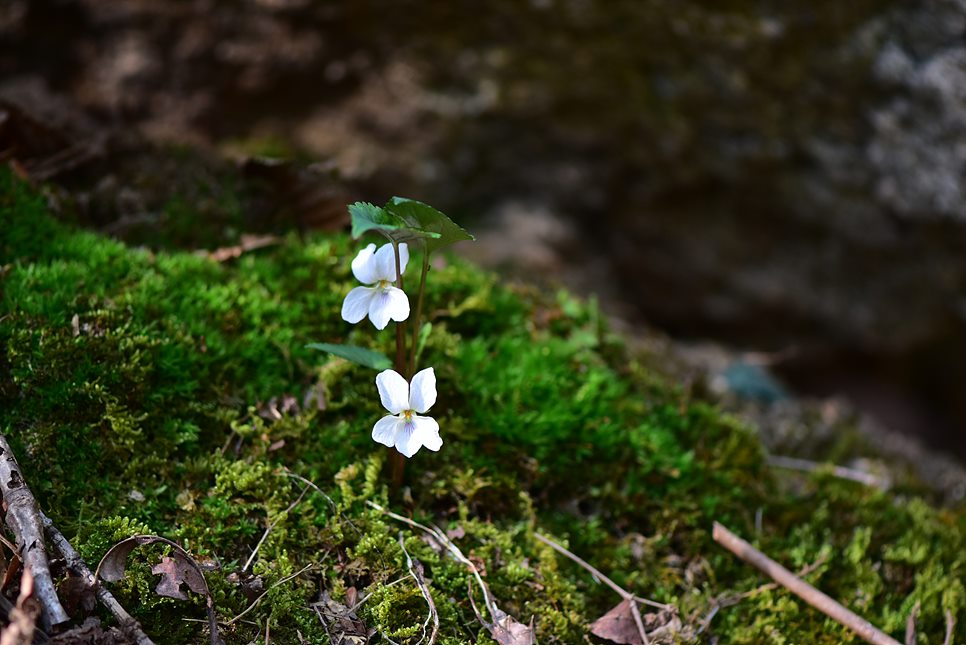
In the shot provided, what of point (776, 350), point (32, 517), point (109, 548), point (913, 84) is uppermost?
point (913, 84)

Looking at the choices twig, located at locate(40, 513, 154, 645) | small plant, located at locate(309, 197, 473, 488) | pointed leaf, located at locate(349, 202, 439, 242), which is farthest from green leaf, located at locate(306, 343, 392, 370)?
twig, located at locate(40, 513, 154, 645)

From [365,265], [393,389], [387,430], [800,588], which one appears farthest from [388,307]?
[800,588]

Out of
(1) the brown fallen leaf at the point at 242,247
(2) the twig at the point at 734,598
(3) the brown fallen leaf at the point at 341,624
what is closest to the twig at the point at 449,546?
(3) the brown fallen leaf at the point at 341,624

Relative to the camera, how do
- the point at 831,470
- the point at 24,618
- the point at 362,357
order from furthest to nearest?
the point at 831,470
the point at 362,357
the point at 24,618

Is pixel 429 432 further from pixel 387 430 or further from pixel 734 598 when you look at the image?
pixel 734 598

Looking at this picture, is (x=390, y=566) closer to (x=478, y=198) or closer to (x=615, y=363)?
(x=615, y=363)

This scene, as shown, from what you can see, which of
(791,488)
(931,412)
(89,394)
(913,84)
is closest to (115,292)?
(89,394)

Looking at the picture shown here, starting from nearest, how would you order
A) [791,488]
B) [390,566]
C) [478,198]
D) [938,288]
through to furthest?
1. [390,566]
2. [791,488]
3. [938,288]
4. [478,198]
